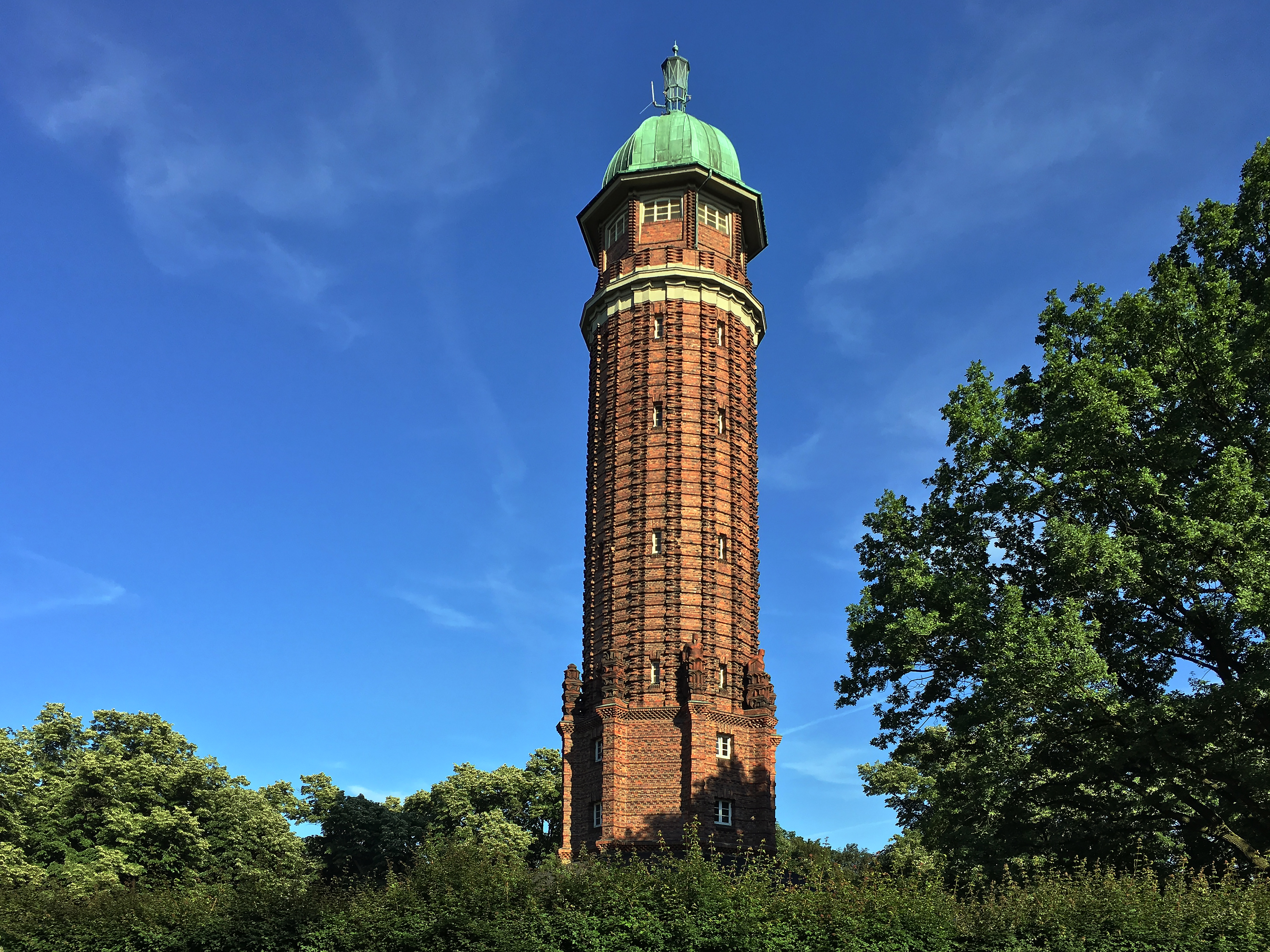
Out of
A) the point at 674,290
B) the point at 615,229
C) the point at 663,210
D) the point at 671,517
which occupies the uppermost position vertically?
the point at 615,229

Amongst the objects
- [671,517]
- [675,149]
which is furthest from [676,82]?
[671,517]

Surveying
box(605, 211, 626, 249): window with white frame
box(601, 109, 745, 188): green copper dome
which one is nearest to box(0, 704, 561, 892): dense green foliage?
box(605, 211, 626, 249): window with white frame

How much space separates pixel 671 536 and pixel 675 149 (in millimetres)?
18918

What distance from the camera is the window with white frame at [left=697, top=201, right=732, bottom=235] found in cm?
4981

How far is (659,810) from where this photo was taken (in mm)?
39438

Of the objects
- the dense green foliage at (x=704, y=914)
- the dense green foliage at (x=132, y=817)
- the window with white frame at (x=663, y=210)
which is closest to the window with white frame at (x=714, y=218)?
the window with white frame at (x=663, y=210)

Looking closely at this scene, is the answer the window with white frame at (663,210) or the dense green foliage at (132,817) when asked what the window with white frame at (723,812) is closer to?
the dense green foliage at (132,817)

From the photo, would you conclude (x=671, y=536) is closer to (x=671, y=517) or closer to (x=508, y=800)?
(x=671, y=517)

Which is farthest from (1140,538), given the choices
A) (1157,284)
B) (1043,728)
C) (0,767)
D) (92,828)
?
(0,767)

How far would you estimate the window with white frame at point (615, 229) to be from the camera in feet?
166

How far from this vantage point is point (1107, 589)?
23141 mm

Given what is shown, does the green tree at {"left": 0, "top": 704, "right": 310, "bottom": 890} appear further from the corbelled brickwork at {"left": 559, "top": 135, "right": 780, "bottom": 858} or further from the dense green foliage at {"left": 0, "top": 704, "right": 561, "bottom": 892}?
the corbelled brickwork at {"left": 559, "top": 135, "right": 780, "bottom": 858}

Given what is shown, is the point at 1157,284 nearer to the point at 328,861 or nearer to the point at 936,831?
the point at 936,831

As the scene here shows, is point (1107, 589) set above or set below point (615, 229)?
below
